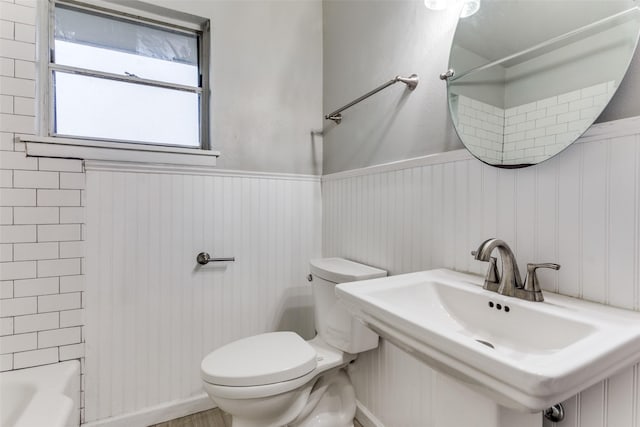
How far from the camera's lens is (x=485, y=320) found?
0.83 m

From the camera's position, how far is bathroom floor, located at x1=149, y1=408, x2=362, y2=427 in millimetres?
1507

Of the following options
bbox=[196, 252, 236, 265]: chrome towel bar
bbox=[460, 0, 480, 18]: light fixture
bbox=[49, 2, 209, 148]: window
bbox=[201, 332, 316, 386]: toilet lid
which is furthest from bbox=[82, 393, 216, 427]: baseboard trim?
bbox=[460, 0, 480, 18]: light fixture

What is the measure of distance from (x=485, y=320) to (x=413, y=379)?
20.6 inches

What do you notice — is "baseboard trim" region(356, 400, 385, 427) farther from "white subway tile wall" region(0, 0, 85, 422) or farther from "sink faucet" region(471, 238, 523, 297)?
"white subway tile wall" region(0, 0, 85, 422)

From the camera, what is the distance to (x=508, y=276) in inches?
32.1

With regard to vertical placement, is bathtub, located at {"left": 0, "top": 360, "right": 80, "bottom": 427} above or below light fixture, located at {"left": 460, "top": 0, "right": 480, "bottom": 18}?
below

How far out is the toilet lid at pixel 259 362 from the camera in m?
1.10

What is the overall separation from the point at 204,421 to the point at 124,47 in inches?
78.8

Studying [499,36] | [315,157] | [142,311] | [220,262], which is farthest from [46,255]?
[499,36]

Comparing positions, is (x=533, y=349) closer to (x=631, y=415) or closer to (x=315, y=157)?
(x=631, y=415)

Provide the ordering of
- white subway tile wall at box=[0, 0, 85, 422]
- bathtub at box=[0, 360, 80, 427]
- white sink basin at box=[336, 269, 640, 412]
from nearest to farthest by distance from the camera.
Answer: white sink basin at box=[336, 269, 640, 412]
bathtub at box=[0, 360, 80, 427]
white subway tile wall at box=[0, 0, 85, 422]

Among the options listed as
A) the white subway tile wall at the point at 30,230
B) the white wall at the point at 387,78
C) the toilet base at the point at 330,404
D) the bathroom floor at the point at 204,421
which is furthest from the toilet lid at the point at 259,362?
the white wall at the point at 387,78

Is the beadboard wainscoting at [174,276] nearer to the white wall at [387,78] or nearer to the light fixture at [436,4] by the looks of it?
the white wall at [387,78]

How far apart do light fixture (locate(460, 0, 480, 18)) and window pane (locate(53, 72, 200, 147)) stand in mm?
1409
